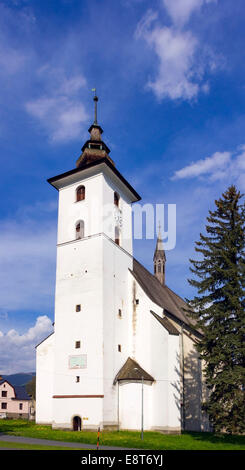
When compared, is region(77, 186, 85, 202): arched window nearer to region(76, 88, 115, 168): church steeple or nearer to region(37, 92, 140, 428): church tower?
region(37, 92, 140, 428): church tower

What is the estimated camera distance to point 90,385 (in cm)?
2581

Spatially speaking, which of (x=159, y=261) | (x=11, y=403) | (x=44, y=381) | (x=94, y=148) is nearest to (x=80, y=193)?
(x=94, y=148)

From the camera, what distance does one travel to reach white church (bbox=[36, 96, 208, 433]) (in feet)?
86.0

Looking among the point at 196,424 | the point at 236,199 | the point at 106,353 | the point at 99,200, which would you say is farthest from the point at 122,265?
the point at 196,424

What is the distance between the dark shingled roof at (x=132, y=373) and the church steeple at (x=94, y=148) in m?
15.1

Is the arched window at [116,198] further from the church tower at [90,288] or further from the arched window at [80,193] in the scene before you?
the arched window at [80,193]

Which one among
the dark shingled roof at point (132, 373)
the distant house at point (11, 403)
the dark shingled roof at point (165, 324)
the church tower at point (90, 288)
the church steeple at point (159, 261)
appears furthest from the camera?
the distant house at point (11, 403)

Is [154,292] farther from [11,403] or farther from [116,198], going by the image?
[11,403]

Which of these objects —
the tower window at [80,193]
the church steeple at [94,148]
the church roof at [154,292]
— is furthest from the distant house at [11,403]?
the church steeple at [94,148]

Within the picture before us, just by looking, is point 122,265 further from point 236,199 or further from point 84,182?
point 236,199

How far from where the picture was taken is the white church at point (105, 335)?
2622 centimetres

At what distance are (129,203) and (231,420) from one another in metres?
19.8

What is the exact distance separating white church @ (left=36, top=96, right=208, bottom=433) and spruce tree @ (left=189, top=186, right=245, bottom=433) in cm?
600

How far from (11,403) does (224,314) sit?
2029 inches
